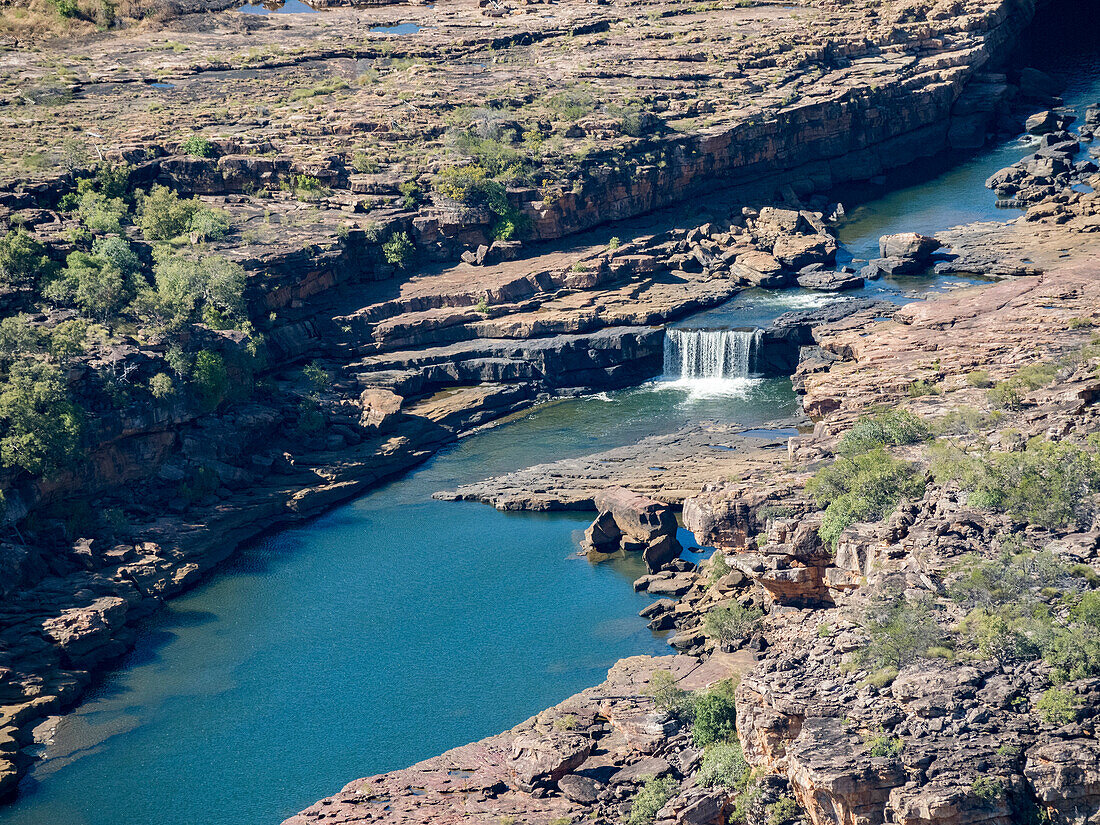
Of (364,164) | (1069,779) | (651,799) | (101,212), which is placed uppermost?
(364,164)

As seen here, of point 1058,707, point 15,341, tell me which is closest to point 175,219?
point 15,341

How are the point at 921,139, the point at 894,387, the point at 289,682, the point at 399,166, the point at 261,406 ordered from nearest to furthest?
the point at 289,682, the point at 894,387, the point at 261,406, the point at 399,166, the point at 921,139

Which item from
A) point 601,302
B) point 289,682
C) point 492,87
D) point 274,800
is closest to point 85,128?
point 492,87

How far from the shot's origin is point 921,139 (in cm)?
12125

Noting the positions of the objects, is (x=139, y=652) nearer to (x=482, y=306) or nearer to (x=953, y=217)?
(x=482, y=306)

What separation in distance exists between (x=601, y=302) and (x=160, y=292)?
29.3 metres

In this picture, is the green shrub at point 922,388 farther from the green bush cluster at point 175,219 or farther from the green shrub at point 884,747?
the green bush cluster at point 175,219

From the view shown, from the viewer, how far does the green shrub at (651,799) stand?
150 feet

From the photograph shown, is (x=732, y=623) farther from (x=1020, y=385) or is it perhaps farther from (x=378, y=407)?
(x=378, y=407)

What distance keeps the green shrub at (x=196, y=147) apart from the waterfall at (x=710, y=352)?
37.4m

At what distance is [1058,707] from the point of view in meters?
38.8

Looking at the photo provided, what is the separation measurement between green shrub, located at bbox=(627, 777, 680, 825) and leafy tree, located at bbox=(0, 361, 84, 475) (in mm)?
37910

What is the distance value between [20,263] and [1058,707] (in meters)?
65.5

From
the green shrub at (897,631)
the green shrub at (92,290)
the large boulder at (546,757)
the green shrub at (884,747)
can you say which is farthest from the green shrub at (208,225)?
the green shrub at (884,747)
